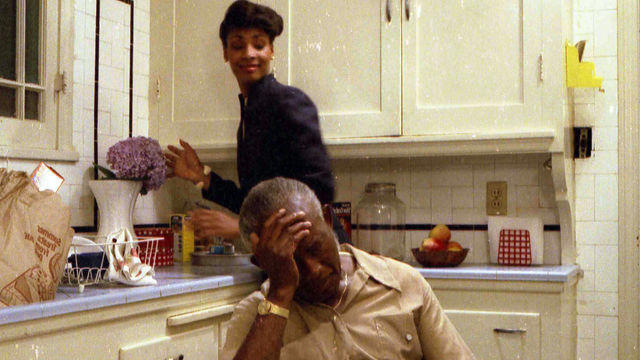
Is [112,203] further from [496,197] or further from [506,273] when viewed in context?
[496,197]

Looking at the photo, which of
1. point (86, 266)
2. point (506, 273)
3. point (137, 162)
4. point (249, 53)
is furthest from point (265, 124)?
point (506, 273)

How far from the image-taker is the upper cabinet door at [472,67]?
105 inches

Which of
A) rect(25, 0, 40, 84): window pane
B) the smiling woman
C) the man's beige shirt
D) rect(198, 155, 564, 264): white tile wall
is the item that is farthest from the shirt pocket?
rect(25, 0, 40, 84): window pane

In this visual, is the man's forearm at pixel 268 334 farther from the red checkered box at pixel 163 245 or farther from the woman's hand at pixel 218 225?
the red checkered box at pixel 163 245

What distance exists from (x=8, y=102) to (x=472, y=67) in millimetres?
1608

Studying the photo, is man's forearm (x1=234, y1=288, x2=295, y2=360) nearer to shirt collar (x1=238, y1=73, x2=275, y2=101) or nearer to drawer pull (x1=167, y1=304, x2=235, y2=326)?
drawer pull (x1=167, y1=304, x2=235, y2=326)

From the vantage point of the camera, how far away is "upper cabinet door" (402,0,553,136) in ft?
8.75

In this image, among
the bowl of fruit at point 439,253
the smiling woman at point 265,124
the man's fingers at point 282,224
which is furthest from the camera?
the bowl of fruit at point 439,253

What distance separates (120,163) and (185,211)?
733mm

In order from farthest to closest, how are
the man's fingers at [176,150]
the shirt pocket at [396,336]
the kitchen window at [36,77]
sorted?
1. the man's fingers at [176,150]
2. the kitchen window at [36,77]
3. the shirt pocket at [396,336]

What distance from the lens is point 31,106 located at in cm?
258

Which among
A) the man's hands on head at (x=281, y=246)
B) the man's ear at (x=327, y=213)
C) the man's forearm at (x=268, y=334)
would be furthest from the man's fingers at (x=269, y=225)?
the man's ear at (x=327, y=213)

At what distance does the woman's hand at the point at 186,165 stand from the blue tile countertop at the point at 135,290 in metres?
0.40

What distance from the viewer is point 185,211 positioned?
3301 millimetres
